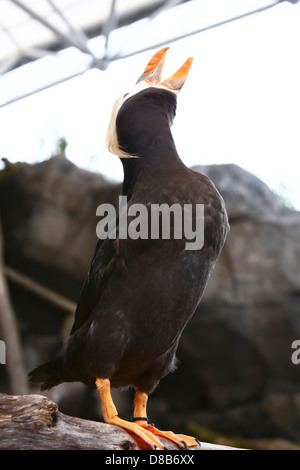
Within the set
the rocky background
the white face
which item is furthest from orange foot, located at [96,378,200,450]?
the rocky background

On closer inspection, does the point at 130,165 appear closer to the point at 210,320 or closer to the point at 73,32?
the point at 210,320

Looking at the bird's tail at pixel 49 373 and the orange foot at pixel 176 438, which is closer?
the orange foot at pixel 176 438

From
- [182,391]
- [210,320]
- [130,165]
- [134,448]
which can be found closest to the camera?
[134,448]

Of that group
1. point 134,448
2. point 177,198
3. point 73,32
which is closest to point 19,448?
point 134,448

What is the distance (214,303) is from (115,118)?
3.72 meters

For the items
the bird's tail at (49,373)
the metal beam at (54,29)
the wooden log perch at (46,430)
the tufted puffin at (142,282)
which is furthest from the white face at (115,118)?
the metal beam at (54,29)

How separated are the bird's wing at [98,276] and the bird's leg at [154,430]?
12.5 inches

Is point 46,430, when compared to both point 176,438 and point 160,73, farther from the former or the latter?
point 160,73

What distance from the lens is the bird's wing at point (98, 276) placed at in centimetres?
166

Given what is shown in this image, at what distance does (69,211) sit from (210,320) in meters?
1.88

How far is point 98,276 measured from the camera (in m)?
1.70

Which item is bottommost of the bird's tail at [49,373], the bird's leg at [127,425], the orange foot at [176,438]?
the orange foot at [176,438]

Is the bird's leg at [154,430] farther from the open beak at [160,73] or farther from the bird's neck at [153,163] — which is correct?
the open beak at [160,73]

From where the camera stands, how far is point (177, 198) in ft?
5.24
